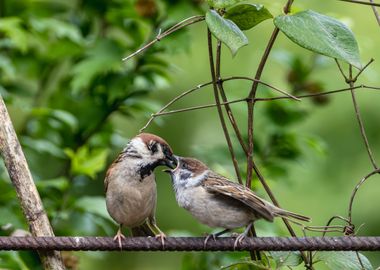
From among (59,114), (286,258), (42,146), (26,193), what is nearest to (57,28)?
(59,114)

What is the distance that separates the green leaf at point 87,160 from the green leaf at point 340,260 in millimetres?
1362

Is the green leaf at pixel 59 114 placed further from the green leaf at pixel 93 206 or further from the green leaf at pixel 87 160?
the green leaf at pixel 93 206

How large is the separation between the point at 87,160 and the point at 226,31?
1650 mm

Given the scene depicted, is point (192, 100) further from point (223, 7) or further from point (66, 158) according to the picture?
point (223, 7)

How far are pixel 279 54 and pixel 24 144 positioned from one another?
130cm

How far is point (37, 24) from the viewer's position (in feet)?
14.1

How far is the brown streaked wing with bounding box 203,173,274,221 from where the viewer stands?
260cm

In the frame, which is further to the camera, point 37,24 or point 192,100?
point 192,100

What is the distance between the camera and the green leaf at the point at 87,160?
12.5 ft

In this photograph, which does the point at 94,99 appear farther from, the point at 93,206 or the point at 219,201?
the point at 219,201

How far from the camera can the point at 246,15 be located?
2.57 m

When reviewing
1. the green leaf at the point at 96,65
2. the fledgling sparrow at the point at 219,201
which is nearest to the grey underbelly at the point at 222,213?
the fledgling sparrow at the point at 219,201

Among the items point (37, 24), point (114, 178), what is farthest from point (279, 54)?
point (114, 178)

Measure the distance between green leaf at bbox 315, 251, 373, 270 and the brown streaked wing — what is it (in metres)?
0.22
